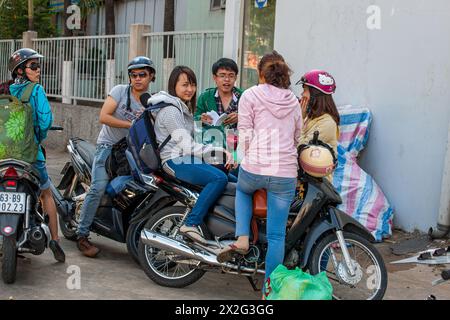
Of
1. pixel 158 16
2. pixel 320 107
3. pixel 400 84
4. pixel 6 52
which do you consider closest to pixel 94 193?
pixel 320 107

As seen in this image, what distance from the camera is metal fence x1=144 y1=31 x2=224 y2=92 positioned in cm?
1024

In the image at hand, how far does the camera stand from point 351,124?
730 cm

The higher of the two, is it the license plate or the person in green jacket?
the person in green jacket

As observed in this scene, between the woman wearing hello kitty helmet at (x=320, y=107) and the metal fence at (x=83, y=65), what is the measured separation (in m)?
7.61

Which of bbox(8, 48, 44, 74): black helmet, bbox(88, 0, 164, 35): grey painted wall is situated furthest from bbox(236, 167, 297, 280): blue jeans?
bbox(88, 0, 164, 35): grey painted wall

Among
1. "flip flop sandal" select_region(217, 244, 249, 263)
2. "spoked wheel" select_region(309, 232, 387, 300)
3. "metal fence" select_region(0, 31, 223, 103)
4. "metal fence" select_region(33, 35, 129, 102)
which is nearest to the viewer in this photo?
"spoked wheel" select_region(309, 232, 387, 300)

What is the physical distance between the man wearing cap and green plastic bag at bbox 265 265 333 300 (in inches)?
85.4

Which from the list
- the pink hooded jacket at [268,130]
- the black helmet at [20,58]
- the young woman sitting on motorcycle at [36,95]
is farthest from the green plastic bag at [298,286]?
the black helmet at [20,58]

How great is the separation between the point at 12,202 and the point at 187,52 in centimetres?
612

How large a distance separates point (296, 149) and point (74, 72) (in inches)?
392

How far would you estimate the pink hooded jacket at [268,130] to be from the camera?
15.5ft

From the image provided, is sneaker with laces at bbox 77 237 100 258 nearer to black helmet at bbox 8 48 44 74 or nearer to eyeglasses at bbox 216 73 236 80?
black helmet at bbox 8 48 44 74

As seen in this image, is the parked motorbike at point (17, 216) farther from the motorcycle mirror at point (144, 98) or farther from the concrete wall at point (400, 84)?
the concrete wall at point (400, 84)
